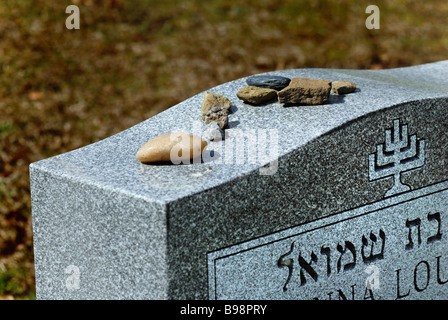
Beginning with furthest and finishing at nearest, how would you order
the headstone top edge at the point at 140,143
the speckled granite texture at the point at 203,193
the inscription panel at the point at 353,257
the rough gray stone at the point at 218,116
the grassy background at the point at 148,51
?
the grassy background at the point at 148,51 → the rough gray stone at the point at 218,116 → the inscription panel at the point at 353,257 → the headstone top edge at the point at 140,143 → the speckled granite texture at the point at 203,193

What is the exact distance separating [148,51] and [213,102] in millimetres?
4324

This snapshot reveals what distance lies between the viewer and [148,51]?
7.34 m

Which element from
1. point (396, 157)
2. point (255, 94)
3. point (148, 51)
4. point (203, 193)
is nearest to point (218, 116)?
point (255, 94)

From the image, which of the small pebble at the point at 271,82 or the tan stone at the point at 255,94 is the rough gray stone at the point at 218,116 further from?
the small pebble at the point at 271,82

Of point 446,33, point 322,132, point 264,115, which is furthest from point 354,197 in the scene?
point 446,33

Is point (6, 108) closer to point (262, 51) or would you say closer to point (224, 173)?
point (262, 51)

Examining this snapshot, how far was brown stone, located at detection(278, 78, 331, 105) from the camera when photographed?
3178 mm

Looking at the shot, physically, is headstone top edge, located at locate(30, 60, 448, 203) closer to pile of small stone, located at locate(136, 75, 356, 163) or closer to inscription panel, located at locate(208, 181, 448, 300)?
pile of small stone, located at locate(136, 75, 356, 163)

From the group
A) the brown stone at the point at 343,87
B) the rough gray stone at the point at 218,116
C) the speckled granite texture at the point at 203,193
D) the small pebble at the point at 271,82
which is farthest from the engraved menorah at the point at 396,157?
the rough gray stone at the point at 218,116

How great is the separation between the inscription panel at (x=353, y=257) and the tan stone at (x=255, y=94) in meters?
0.75

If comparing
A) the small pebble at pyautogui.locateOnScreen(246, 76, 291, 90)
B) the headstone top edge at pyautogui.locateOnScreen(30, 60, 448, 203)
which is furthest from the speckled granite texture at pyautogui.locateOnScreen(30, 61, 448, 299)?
the small pebble at pyautogui.locateOnScreen(246, 76, 291, 90)

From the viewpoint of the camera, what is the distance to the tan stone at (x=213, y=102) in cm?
322

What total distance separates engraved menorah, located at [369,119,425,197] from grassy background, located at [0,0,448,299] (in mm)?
3175

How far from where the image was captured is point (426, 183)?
3.38 m
